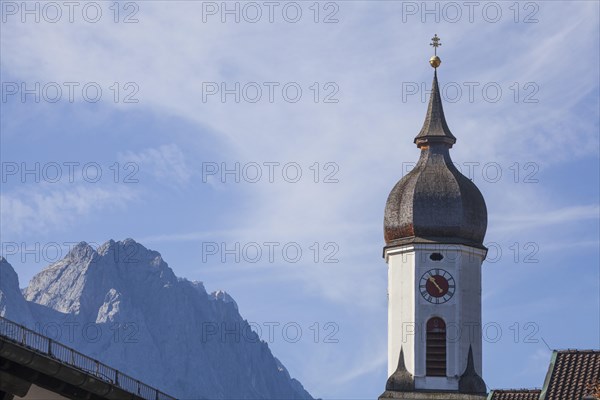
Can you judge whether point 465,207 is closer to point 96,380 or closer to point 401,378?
point 401,378

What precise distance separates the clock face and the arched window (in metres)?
0.91

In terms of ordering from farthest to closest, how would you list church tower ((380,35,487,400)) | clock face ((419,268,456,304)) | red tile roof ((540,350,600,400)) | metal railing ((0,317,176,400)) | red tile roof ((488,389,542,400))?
clock face ((419,268,456,304)), church tower ((380,35,487,400)), red tile roof ((488,389,542,400)), red tile roof ((540,350,600,400)), metal railing ((0,317,176,400))

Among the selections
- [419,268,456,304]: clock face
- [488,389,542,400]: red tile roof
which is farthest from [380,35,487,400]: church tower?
[488,389,542,400]: red tile roof

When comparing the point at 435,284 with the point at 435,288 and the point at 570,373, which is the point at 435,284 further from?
the point at 570,373

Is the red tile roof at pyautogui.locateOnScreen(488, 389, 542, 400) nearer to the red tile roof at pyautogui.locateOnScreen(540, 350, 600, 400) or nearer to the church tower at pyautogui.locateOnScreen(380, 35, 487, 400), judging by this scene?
the red tile roof at pyautogui.locateOnScreen(540, 350, 600, 400)

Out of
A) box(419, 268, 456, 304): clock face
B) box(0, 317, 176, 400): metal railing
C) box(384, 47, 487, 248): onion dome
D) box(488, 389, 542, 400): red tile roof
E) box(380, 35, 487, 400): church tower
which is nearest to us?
box(0, 317, 176, 400): metal railing

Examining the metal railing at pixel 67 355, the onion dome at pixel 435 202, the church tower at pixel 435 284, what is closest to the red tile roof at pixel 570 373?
the church tower at pixel 435 284

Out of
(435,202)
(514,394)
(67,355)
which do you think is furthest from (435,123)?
(67,355)

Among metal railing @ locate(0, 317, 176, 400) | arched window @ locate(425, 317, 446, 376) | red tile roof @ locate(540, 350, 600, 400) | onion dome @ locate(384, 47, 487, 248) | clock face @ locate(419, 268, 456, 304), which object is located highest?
onion dome @ locate(384, 47, 487, 248)

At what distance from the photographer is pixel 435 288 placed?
78562mm

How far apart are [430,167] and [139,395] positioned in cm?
4256

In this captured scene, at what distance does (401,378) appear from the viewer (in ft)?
253

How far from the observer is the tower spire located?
274 ft

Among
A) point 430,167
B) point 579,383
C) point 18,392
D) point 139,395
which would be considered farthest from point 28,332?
point 430,167
